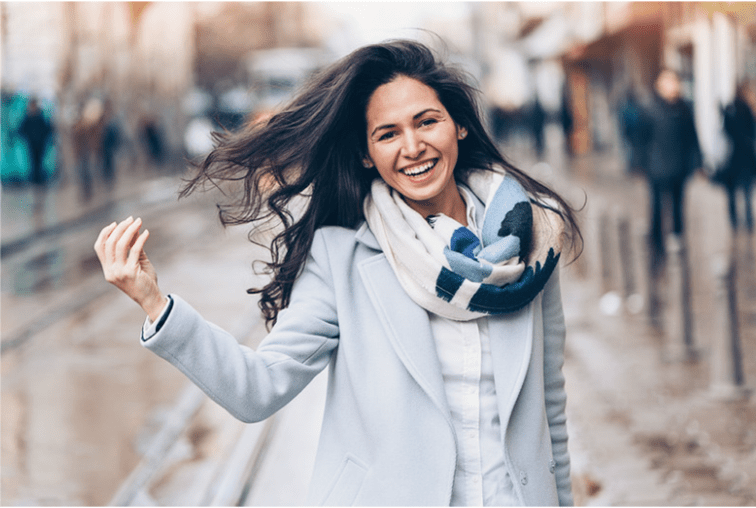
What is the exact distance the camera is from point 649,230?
13.2m

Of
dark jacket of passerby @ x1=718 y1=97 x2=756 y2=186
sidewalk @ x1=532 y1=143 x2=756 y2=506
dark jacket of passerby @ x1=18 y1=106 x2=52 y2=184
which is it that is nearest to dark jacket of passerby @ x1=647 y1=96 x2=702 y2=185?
dark jacket of passerby @ x1=718 y1=97 x2=756 y2=186

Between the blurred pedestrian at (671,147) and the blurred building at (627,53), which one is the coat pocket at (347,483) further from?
the blurred building at (627,53)

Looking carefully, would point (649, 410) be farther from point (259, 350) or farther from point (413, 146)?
point (259, 350)

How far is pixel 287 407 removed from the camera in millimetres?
6734

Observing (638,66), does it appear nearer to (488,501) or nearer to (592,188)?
(592,188)

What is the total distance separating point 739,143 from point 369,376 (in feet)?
39.1

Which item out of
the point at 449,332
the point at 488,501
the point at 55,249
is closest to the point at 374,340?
the point at 449,332

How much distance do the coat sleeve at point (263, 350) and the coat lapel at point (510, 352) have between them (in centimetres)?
38

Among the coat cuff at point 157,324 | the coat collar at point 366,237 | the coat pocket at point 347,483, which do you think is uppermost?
the coat collar at point 366,237

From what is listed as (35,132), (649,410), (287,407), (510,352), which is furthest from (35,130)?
(510,352)

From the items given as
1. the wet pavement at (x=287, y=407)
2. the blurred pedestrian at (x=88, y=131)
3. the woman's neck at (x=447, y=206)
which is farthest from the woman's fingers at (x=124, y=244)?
the blurred pedestrian at (x=88, y=131)

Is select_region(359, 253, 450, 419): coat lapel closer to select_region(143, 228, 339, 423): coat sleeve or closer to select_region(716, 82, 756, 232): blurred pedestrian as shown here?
select_region(143, 228, 339, 423): coat sleeve

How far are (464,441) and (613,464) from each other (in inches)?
130

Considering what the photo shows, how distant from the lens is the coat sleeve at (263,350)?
7.00 ft
